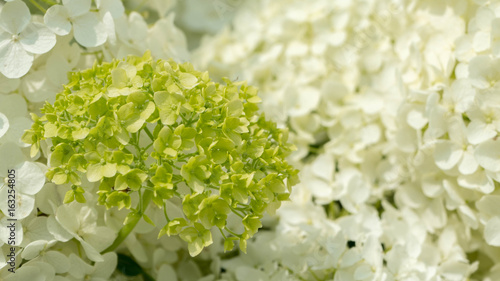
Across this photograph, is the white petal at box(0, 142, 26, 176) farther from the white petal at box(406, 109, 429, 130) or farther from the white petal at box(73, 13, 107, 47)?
the white petal at box(406, 109, 429, 130)

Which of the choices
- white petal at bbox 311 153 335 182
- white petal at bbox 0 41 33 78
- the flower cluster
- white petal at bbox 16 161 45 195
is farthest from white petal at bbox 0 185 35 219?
white petal at bbox 311 153 335 182

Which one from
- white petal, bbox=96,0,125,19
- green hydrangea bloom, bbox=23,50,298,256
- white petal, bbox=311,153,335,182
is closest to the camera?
green hydrangea bloom, bbox=23,50,298,256

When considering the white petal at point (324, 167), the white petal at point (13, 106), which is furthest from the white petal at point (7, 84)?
the white petal at point (324, 167)

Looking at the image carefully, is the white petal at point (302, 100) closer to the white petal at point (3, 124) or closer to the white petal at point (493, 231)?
the white petal at point (493, 231)

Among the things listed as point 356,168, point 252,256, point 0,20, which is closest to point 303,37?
point 356,168

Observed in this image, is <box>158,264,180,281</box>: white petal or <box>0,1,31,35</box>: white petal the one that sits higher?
<box>0,1,31,35</box>: white petal

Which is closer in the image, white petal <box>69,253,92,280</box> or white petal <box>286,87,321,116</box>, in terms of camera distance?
white petal <box>69,253,92,280</box>

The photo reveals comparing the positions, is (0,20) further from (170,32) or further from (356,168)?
(356,168)

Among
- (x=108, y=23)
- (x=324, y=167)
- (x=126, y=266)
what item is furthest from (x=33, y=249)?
(x=324, y=167)
